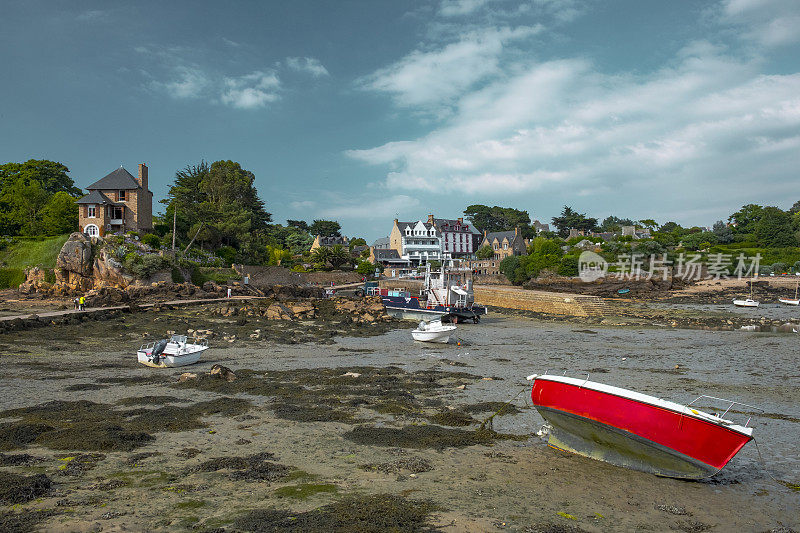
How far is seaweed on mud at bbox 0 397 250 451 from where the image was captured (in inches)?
380

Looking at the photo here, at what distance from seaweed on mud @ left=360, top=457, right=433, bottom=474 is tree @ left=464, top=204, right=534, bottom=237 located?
414 ft

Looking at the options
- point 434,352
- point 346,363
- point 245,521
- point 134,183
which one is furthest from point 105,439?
point 134,183

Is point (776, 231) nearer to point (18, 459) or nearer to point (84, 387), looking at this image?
point (84, 387)

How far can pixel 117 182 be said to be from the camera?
54219mm

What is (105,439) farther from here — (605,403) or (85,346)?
(85,346)

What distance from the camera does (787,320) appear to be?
39.9 metres

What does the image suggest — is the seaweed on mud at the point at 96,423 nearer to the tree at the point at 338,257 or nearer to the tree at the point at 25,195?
the tree at the point at 25,195

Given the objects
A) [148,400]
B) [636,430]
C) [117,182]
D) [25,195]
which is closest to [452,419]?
[636,430]

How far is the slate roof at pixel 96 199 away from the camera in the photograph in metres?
50.6

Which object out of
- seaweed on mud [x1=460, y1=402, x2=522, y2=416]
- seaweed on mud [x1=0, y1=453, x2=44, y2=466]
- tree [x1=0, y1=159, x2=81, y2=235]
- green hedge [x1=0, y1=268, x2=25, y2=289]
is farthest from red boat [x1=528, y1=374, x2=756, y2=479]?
tree [x1=0, y1=159, x2=81, y2=235]

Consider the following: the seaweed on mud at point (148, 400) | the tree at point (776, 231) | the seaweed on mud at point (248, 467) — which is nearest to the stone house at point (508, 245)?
the tree at point (776, 231)

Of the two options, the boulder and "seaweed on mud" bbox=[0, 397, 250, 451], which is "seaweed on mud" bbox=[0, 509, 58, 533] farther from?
the boulder

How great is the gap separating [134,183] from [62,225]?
8.72 meters

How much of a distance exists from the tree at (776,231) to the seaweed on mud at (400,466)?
349 ft
